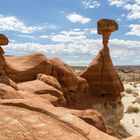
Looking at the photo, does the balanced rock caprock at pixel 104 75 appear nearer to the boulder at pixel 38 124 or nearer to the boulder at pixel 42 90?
the boulder at pixel 42 90

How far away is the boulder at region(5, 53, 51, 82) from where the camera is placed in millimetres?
17547

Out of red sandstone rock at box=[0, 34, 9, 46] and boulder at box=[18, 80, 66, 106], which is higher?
red sandstone rock at box=[0, 34, 9, 46]

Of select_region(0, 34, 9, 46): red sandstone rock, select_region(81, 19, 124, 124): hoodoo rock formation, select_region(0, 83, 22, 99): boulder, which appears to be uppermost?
select_region(0, 34, 9, 46): red sandstone rock

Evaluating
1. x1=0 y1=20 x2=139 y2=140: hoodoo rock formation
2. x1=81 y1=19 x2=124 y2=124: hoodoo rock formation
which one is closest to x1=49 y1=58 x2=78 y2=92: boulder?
Result: x1=0 y1=20 x2=139 y2=140: hoodoo rock formation

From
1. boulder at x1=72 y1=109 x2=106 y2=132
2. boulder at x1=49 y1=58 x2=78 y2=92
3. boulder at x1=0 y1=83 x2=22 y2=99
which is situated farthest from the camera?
boulder at x1=49 y1=58 x2=78 y2=92

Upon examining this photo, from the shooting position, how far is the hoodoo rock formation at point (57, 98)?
6.04 metres

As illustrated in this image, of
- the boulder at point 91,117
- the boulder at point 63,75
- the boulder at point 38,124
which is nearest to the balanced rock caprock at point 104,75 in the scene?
the boulder at point 63,75

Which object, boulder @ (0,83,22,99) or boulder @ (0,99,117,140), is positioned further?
boulder @ (0,83,22,99)

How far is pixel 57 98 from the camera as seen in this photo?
1229 centimetres

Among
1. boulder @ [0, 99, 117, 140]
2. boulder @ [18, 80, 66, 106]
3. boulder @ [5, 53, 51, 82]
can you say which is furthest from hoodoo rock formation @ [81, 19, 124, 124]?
boulder @ [0, 99, 117, 140]

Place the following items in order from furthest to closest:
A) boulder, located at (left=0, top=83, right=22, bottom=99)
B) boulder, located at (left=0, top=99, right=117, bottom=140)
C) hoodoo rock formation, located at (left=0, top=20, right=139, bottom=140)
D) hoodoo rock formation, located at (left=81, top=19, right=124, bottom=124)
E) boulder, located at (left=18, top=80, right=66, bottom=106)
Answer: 1. hoodoo rock formation, located at (left=81, top=19, right=124, bottom=124)
2. boulder, located at (left=18, top=80, right=66, bottom=106)
3. boulder, located at (left=0, top=83, right=22, bottom=99)
4. hoodoo rock formation, located at (left=0, top=20, right=139, bottom=140)
5. boulder, located at (left=0, top=99, right=117, bottom=140)

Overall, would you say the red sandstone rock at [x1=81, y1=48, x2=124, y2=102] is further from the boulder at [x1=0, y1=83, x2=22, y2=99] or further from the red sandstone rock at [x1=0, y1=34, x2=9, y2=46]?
the boulder at [x1=0, y1=83, x2=22, y2=99]

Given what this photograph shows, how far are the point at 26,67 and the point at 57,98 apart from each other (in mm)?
6706

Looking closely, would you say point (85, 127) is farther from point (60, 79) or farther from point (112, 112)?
point (112, 112)
